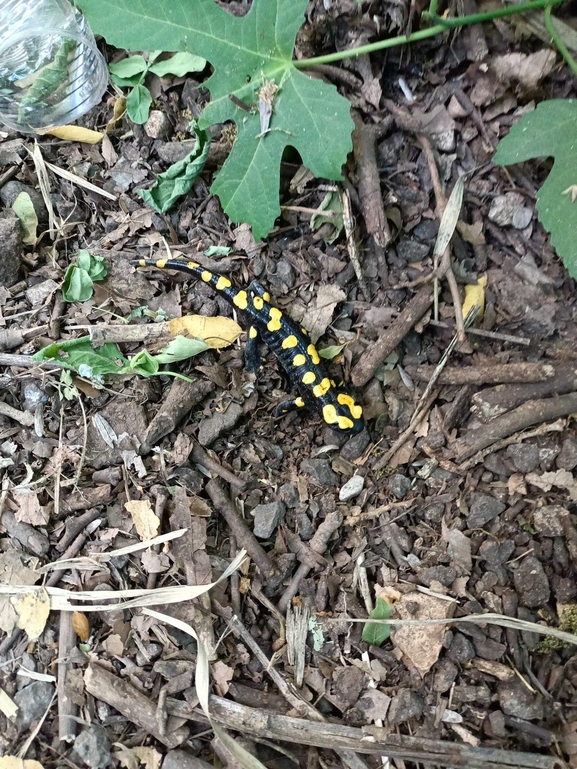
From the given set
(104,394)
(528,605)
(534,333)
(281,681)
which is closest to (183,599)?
(281,681)

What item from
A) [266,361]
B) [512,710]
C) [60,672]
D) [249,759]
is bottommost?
[512,710]

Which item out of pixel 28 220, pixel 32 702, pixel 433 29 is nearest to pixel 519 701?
pixel 32 702

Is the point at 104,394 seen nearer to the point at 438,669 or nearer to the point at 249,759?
the point at 249,759

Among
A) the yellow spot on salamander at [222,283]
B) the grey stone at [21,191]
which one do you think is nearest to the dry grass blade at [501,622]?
the yellow spot on salamander at [222,283]

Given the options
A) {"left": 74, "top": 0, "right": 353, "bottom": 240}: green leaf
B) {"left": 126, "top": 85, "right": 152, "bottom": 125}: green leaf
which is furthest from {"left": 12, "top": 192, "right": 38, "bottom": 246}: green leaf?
{"left": 74, "top": 0, "right": 353, "bottom": 240}: green leaf

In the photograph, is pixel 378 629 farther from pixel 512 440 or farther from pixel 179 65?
pixel 179 65
